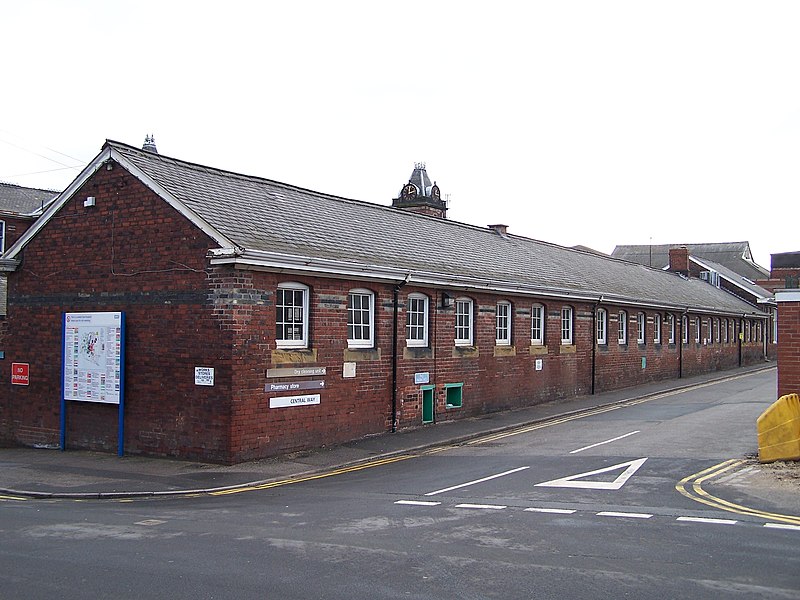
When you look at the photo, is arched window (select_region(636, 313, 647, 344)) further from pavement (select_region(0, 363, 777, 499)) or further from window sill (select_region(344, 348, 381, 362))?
window sill (select_region(344, 348, 381, 362))

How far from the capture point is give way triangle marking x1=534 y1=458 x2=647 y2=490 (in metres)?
12.6

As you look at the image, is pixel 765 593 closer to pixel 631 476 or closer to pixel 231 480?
pixel 631 476

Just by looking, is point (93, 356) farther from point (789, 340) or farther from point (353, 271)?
point (789, 340)

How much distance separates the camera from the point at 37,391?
19.4 m

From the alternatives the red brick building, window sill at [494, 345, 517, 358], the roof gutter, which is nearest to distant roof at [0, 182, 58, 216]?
the red brick building

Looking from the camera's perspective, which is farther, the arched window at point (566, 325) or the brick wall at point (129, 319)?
the arched window at point (566, 325)

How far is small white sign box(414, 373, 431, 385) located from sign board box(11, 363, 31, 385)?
9.45 metres

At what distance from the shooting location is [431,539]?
931 cm

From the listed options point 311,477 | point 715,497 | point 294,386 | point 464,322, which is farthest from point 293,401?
point 715,497

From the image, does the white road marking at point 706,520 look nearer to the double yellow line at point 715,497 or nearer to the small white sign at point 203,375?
the double yellow line at point 715,497

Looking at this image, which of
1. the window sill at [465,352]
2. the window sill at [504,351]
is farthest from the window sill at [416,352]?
the window sill at [504,351]

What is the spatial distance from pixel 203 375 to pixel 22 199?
3212 centimetres

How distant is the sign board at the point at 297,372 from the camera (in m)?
16.4

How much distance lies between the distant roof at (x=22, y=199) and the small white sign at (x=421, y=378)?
27547 mm
